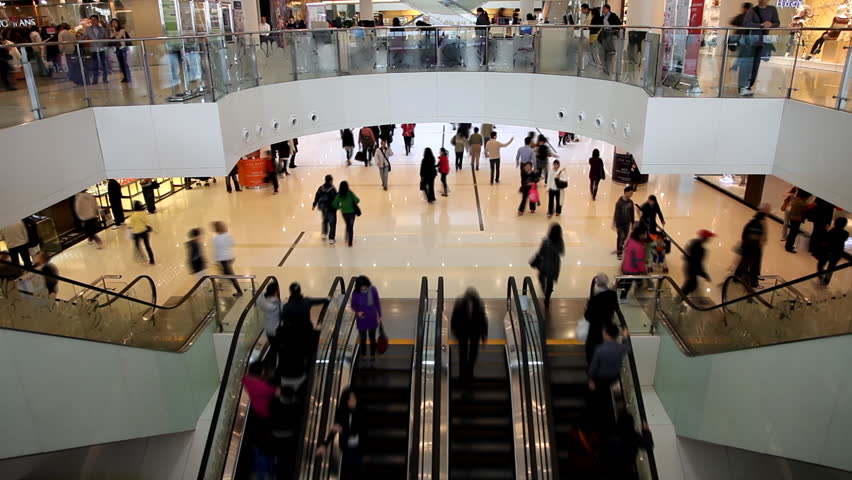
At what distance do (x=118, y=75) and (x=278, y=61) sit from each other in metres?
4.13

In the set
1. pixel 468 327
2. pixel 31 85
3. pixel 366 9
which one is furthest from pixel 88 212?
pixel 366 9

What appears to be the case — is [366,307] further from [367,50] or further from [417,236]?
[367,50]

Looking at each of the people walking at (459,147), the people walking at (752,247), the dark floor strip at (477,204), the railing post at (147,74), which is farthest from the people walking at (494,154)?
the railing post at (147,74)

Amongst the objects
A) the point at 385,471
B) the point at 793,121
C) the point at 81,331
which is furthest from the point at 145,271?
the point at 793,121

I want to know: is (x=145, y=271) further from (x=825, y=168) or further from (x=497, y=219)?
(x=825, y=168)

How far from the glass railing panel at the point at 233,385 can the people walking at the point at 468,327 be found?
9.35 feet

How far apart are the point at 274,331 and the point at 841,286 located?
6.54 metres

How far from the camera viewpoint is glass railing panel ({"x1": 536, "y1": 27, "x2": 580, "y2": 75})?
39.0 feet

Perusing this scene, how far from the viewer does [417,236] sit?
13.4 metres

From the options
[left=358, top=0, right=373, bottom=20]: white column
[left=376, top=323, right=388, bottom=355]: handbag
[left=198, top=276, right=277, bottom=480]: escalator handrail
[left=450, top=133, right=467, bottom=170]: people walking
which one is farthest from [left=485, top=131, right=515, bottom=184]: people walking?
[left=198, top=276, right=277, bottom=480]: escalator handrail

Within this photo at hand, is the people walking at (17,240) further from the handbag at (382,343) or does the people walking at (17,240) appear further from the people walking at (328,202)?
the handbag at (382,343)

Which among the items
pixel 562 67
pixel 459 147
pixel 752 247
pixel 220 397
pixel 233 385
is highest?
pixel 562 67

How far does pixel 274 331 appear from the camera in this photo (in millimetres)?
8469

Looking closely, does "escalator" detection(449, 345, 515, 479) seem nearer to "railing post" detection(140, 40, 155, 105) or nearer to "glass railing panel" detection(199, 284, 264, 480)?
"glass railing panel" detection(199, 284, 264, 480)
